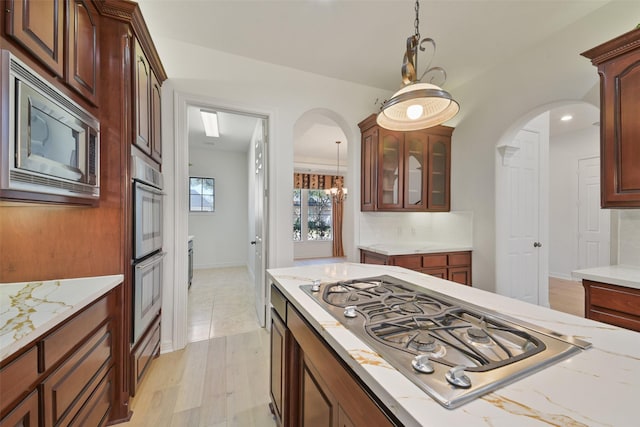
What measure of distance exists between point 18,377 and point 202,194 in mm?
5657

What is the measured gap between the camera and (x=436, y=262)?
9.59ft

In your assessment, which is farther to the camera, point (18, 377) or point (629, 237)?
point (629, 237)

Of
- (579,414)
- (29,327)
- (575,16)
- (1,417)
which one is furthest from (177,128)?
(575,16)

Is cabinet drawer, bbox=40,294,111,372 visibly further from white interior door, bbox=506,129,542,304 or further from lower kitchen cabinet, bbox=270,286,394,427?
white interior door, bbox=506,129,542,304

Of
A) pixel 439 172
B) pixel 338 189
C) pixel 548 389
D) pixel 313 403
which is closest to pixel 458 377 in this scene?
pixel 548 389

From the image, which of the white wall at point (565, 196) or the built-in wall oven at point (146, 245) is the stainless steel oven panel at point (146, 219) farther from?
the white wall at point (565, 196)

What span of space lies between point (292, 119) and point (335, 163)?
14.7 ft

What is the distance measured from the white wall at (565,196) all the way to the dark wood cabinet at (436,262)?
3.48 m

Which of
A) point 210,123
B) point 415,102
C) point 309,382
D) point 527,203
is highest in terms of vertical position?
point 210,123

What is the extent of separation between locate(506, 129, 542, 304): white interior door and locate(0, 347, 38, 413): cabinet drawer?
3661 mm

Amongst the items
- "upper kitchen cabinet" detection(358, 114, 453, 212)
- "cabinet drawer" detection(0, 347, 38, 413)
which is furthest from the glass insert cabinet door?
"cabinet drawer" detection(0, 347, 38, 413)

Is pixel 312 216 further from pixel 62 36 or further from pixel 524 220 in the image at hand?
pixel 62 36

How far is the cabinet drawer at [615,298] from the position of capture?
1.47 meters

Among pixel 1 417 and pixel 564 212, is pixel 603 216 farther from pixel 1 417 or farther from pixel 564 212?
pixel 1 417
